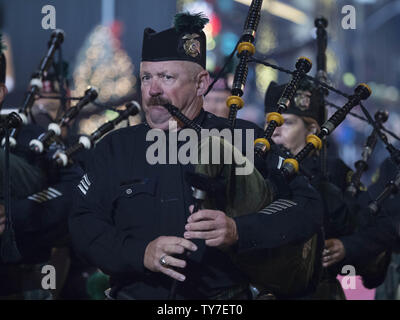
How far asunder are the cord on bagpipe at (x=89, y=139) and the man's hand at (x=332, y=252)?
178cm

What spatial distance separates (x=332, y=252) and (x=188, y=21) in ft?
6.53

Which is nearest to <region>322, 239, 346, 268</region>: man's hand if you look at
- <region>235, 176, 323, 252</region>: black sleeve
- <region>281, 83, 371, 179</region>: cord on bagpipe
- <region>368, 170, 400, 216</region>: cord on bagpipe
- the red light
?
<region>368, 170, 400, 216</region>: cord on bagpipe

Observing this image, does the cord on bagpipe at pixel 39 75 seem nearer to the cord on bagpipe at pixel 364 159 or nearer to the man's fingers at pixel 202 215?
the man's fingers at pixel 202 215

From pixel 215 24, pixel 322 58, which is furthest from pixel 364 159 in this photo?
pixel 215 24

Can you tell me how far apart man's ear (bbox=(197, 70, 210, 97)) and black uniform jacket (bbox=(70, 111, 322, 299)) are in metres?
0.48

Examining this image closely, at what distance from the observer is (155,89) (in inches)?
122

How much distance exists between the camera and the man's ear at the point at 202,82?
3344mm

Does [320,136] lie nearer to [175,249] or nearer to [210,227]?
[210,227]

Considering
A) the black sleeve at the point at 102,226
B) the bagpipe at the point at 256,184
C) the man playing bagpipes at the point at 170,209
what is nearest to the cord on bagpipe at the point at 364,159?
the bagpipe at the point at 256,184

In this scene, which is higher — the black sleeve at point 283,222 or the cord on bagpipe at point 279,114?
the cord on bagpipe at point 279,114

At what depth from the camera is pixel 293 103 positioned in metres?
4.94
